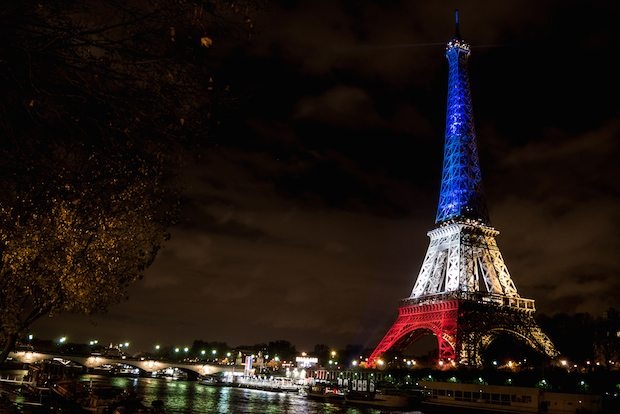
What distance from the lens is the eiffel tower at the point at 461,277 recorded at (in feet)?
262

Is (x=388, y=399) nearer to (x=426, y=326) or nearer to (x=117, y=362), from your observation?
(x=426, y=326)

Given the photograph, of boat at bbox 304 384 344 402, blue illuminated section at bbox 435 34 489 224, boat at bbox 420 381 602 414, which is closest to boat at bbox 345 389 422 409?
boat at bbox 420 381 602 414

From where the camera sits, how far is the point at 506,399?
6353 cm

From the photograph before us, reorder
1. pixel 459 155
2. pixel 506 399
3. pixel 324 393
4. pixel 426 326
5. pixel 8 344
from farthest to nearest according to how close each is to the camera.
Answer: pixel 459 155 → pixel 324 393 → pixel 426 326 → pixel 506 399 → pixel 8 344

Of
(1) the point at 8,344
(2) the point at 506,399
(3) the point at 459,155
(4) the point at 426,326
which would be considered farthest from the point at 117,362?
(1) the point at 8,344

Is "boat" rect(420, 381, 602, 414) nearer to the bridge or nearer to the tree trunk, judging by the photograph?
the tree trunk

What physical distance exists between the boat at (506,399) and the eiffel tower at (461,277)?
685 centimetres

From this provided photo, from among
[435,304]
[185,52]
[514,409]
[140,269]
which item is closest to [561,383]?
[514,409]

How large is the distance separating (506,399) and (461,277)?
81.5 ft

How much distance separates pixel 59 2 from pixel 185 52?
1901 mm

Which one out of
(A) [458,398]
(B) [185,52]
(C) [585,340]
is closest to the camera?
(B) [185,52]

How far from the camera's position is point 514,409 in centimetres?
6194

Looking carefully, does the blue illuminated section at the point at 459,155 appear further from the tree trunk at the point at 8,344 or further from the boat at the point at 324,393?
the tree trunk at the point at 8,344

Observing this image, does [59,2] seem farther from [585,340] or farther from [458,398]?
[585,340]
